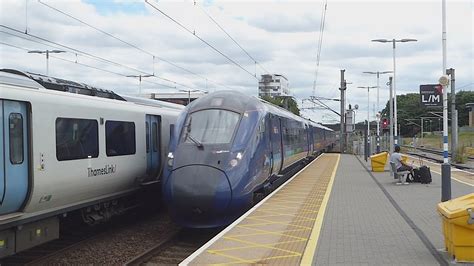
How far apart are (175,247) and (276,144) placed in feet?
17.9

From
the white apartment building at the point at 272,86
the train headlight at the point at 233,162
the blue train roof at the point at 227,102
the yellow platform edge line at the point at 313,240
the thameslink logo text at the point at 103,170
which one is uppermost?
the white apartment building at the point at 272,86

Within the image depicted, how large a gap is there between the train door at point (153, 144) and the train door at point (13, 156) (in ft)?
17.8

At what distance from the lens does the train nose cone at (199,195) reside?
11180 mm

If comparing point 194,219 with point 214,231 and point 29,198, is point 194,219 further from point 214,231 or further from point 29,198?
point 29,198

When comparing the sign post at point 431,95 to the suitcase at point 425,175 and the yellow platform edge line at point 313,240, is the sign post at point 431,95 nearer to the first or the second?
the suitcase at point 425,175

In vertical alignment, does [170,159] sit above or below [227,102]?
below

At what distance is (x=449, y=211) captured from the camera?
6977mm

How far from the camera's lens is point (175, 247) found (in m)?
11.3

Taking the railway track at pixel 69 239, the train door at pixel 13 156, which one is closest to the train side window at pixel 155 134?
the railway track at pixel 69 239

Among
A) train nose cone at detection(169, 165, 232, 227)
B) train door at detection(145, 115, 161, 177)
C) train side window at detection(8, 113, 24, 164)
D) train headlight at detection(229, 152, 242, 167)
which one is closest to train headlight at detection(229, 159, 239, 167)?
train headlight at detection(229, 152, 242, 167)

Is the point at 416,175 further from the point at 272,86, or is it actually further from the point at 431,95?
the point at 272,86

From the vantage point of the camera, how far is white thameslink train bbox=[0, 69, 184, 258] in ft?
27.9

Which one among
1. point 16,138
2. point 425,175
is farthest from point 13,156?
point 425,175

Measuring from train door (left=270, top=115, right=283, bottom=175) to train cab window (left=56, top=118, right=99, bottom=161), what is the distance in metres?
5.43
